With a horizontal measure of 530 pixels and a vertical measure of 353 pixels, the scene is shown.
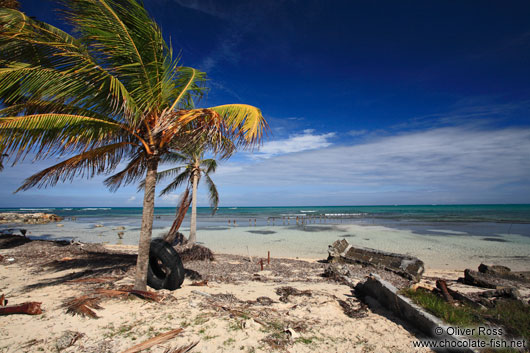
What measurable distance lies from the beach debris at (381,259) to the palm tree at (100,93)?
8174mm

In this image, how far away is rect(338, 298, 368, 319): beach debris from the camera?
5.28 m

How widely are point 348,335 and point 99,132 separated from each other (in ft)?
19.7

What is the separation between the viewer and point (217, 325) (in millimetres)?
4418

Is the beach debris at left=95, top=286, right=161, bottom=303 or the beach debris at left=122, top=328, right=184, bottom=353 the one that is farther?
the beach debris at left=95, top=286, right=161, bottom=303

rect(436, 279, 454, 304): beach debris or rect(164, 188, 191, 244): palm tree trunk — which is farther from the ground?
rect(164, 188, 191, 244): palm tree trunk

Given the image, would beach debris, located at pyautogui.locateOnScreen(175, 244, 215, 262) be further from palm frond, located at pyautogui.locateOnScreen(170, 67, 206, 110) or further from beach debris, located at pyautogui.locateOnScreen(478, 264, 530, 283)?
beach debris, located at pyautogui.locateOnScreen(478, 264, 530, 283)

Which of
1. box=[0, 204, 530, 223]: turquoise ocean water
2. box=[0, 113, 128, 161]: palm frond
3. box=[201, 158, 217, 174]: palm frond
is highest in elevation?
box=[201, 158, 217, 174]: palm frond

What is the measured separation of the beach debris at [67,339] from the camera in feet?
12.1

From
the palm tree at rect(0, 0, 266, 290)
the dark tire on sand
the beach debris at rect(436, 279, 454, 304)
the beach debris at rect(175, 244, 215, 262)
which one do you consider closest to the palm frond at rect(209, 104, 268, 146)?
the palm tree at rect(0, 0, 266, 290)

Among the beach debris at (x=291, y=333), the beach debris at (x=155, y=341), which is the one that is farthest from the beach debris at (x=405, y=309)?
the beach debris at (x=155, y=341)

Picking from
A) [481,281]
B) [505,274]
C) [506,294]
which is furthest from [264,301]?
[505,274]

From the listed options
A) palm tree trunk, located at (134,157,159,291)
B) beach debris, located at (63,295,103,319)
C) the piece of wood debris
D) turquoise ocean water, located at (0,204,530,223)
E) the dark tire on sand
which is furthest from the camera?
turquoise ocean water, located at (0,204,530,223)

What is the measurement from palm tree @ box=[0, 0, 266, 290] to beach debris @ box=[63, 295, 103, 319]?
32.6 inches

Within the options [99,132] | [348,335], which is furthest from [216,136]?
[348,335]
